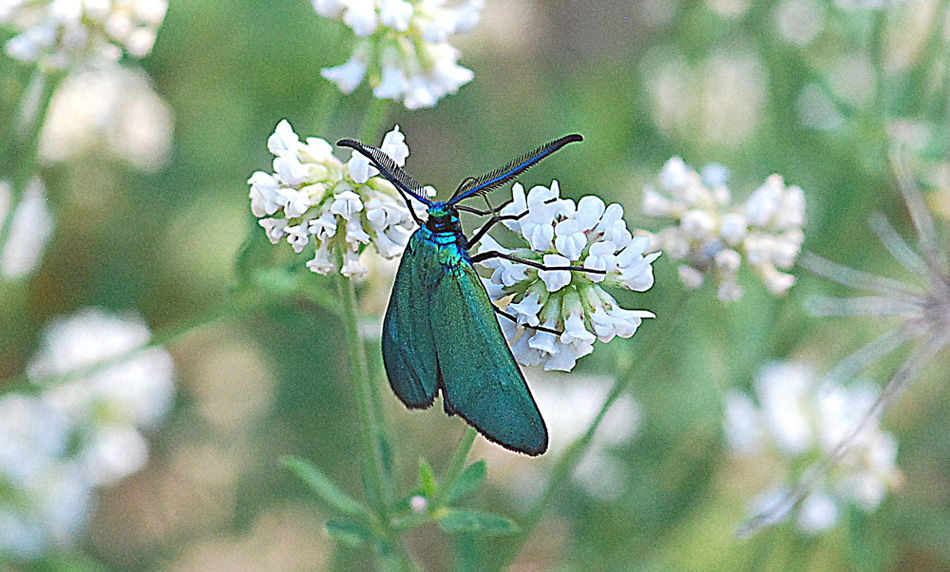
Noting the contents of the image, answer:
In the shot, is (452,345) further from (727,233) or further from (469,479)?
(727,233)

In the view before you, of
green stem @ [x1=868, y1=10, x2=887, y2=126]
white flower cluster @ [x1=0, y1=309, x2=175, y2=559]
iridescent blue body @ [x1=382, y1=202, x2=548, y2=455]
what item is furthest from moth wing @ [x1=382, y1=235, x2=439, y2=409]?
green stem @ [x1=868, y1=10, x2=887, y2=126]

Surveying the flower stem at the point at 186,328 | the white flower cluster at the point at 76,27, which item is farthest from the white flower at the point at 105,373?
the white flower cluster at the point at 76,27

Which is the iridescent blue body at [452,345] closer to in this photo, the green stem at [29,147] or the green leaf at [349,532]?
the green leaf at [349,532]

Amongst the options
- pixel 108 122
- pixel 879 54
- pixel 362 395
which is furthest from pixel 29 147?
pixel 879 54

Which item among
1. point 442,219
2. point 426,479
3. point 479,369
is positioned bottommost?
point 426,479

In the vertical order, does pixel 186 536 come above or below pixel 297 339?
below

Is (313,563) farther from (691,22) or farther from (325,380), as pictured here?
(691,22)

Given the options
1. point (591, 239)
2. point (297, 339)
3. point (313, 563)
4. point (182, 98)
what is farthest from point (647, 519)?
point (182, 98)

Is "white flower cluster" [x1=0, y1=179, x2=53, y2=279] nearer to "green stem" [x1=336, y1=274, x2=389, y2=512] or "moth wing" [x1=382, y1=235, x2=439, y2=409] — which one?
"green stem" [x1=336, y1=274, x2=389, y2=512]
